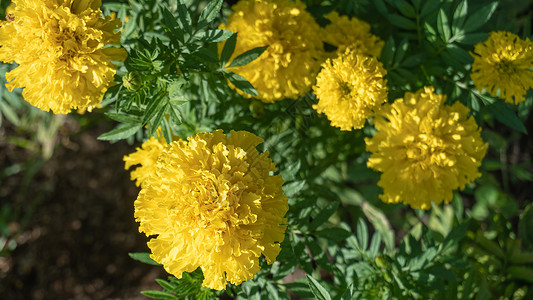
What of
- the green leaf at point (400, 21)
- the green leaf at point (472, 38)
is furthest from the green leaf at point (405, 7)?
the green leaf at point (472, 38)

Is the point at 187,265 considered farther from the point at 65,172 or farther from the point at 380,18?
the point at 65,172

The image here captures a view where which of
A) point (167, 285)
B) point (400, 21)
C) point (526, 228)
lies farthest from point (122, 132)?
point (526, 228)

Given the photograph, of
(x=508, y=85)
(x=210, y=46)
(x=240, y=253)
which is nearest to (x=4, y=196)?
(x=210, y=46)

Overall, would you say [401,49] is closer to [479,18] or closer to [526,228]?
[479,18]

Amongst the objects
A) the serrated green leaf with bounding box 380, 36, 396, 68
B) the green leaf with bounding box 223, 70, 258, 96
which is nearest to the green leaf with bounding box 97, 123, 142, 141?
the green leaf with bounding box 223, 70, 258, 96

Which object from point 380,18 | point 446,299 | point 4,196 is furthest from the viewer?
point 4,196

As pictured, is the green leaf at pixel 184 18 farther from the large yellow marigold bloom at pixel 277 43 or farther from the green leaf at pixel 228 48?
the large yellow marigold bloom at pixel 277 43

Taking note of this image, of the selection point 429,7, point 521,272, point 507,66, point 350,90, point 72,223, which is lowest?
point 72,223

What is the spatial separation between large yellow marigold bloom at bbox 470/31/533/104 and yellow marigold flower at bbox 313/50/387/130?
49 centimetres

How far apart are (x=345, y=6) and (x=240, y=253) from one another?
1442mm

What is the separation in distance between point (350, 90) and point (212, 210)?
2.50ft

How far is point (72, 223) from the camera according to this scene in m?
3.71

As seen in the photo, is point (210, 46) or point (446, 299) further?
point (446, 299)

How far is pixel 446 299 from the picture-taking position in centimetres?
205
